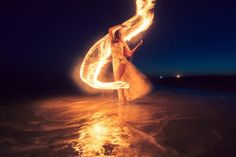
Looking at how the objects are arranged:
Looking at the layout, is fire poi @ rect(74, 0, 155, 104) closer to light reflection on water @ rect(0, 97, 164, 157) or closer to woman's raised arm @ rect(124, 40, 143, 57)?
woman's raised arm @ rect(124, 40, 143, 57)

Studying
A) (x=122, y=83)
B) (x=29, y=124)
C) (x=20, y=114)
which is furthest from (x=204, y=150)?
(x=20, y=114)

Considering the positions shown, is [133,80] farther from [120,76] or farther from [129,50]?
[129,50]

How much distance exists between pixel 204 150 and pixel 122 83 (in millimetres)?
6068

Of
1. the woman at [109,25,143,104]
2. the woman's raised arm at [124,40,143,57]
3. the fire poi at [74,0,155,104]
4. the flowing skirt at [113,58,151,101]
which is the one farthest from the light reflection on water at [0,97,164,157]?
the woman's raised arm at [124,40,143,57]

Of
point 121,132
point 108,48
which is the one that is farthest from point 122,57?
point 121,132

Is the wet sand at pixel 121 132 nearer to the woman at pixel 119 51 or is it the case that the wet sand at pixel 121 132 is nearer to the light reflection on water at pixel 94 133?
the light reflection on water at pixel 94 133

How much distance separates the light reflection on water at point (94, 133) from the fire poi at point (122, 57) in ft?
4.73

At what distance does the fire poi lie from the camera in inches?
448

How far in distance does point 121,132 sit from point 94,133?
66cm

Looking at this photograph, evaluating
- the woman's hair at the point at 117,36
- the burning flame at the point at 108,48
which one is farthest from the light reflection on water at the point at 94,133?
the woman's hair at the point at 117,36

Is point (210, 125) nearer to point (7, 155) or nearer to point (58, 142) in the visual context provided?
point (58, 142)

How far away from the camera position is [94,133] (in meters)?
7.11

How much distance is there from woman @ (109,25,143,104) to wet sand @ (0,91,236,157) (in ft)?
6.09

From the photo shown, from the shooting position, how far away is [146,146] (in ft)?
19.3
